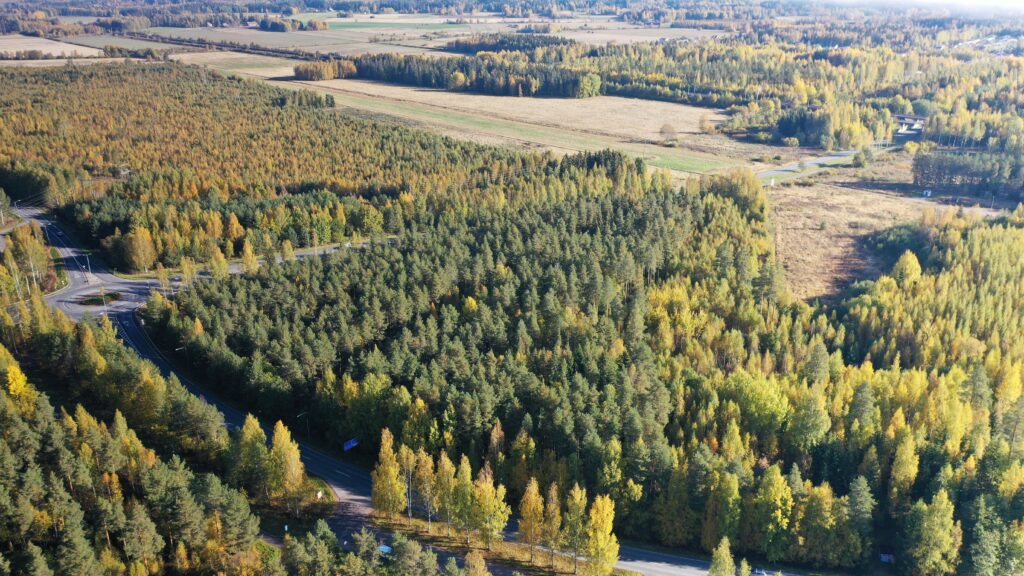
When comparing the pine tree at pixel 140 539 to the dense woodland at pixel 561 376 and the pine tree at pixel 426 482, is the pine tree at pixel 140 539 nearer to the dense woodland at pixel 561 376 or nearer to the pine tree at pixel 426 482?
the dense woodland at pixel 561 376

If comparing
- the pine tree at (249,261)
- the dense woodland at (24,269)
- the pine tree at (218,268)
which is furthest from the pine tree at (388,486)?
the dense woodland at (24,269)

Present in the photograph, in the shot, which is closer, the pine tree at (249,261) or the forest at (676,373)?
the forest at (676,373)

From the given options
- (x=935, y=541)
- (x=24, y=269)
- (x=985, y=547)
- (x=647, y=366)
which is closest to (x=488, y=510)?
(x=647, y=366)

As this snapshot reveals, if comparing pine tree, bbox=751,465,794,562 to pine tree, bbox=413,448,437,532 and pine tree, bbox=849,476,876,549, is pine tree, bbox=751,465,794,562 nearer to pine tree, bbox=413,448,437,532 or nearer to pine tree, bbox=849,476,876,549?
pine tree, bbox=849,476,876,549

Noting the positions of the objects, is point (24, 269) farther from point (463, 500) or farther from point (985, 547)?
point (985, 547)

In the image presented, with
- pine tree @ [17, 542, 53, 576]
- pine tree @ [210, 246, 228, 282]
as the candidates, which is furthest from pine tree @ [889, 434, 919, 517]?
pine tree @ [210, 246, 228, 282]

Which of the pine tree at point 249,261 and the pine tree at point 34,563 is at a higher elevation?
the pine tree at point 249,261

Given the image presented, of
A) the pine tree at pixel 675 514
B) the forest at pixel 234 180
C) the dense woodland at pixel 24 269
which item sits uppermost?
the forest at pixel 234 180
